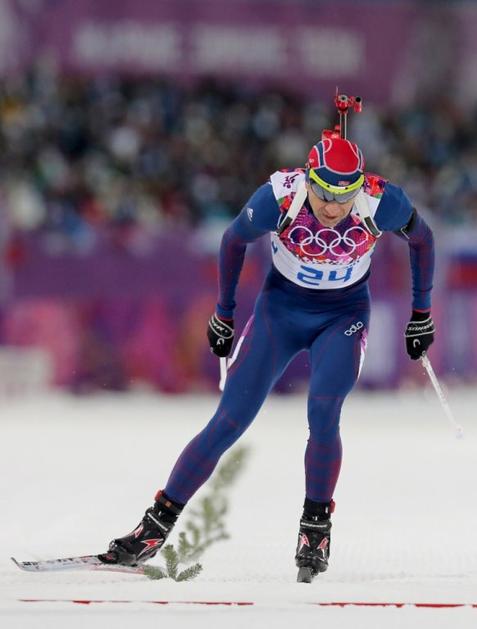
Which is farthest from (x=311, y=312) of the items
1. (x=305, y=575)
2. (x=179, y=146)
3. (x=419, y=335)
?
(x=179, y=146)

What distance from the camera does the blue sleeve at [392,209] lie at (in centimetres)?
471

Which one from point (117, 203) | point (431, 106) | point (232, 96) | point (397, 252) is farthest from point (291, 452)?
point (431, 106)

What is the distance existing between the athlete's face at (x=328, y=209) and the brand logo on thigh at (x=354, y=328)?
460mm

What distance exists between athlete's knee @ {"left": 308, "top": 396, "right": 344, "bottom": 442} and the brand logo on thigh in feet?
0.93

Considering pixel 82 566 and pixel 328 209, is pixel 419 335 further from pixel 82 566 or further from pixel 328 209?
pixel 82 566

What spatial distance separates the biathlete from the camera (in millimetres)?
4668

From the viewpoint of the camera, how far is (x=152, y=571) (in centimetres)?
462

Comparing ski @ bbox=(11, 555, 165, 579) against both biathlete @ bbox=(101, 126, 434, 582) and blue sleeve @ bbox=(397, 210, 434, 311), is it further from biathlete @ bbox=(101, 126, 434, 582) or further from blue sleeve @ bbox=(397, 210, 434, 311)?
blue sleeve @ bbox=(397, 210, 434, 311)

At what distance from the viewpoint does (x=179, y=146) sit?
49.0ft

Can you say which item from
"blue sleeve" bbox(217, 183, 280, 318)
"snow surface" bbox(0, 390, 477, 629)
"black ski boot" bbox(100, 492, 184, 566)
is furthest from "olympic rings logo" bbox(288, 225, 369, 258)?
"black ski boot" bbox(100, 492, 184, 566)

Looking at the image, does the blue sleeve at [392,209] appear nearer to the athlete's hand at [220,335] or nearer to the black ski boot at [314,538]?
the athlete's hand at [220,335]

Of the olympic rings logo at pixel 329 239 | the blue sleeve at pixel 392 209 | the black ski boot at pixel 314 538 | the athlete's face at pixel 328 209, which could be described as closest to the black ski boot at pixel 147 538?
the black ski boot at pixel 314 538

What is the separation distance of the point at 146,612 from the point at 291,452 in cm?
520

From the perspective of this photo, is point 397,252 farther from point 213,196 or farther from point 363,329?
point 363,329
